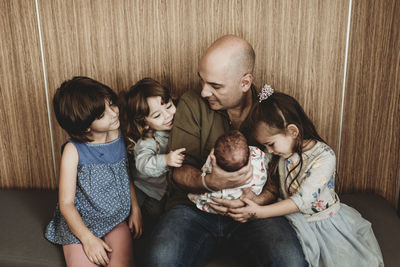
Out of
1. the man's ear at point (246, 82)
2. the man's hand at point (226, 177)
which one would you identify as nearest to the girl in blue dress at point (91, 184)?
the man's hand at point (226, 177)

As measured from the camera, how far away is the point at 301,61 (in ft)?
6.33

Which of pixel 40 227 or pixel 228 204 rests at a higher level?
pixel 228 204

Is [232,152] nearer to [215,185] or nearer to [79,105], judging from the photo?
[215,185]

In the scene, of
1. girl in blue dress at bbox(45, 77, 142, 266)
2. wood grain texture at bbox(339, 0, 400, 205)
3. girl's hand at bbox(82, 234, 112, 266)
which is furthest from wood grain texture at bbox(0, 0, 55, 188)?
wood grain texture at bbox(339, 0, 400, 205)

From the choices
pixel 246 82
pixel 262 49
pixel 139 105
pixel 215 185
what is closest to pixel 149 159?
pixel 139 105

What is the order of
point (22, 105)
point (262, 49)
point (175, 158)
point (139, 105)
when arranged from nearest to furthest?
point (175, 158) → point (139, 105) → point (262, 49) → point (22, 105)

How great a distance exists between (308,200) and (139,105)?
89 centimetres

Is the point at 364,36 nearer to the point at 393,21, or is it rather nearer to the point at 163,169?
the point at 393,21

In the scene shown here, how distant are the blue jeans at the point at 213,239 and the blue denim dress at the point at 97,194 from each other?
10.6 inches

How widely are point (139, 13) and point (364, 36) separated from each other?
1.23 metres

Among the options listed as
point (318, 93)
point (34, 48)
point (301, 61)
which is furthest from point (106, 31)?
point (318, 93)

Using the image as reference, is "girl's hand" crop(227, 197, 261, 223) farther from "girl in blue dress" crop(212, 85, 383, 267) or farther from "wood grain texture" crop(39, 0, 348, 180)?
"wood grain texture" crop(39, 0, 348, 180)

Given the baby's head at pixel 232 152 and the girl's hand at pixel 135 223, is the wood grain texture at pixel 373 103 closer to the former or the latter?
the baby's head at pixel 232 152

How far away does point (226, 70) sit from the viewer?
1610 mm
